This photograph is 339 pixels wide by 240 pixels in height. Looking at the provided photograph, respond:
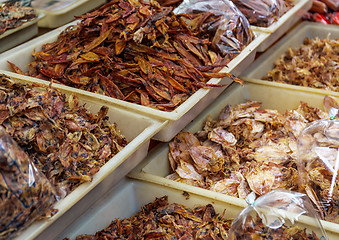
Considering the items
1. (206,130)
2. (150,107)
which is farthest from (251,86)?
(150,107)

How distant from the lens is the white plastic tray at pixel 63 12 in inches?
106

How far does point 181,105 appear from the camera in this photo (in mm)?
1797

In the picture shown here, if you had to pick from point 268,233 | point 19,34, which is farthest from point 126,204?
point 19,34

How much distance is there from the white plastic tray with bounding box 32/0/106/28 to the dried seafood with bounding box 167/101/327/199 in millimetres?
1197

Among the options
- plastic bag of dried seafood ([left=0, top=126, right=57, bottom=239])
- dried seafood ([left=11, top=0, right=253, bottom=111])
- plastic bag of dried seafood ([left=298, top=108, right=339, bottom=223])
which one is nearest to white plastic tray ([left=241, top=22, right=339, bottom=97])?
dried seafood ([left=11, top=0, right=253, bottom=111])

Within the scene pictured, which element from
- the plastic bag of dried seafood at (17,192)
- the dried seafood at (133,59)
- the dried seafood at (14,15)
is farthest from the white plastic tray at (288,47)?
the plastic bag of dried seafood at (17,192)

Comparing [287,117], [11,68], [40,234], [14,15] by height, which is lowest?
[287,117]

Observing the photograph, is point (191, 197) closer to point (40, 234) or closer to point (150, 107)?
point (150, 107)

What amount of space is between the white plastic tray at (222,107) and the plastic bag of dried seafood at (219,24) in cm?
29

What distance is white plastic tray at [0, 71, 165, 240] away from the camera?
4.10 feet

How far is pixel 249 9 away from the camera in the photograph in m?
2.71

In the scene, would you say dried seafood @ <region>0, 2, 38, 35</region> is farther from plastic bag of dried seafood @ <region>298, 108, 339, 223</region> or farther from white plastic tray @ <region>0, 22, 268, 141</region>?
plastic bag of dried seafood @ <region>298, 108, 339, 223</region>

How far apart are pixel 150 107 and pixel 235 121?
584mm

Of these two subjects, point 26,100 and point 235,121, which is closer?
point 26,100
